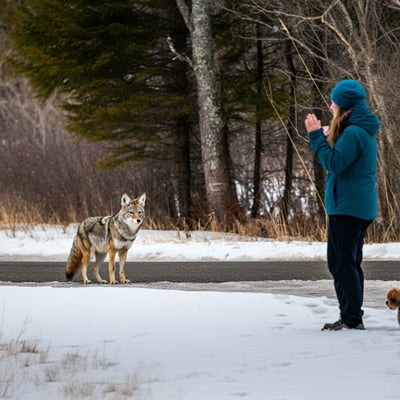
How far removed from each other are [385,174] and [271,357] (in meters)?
11.5

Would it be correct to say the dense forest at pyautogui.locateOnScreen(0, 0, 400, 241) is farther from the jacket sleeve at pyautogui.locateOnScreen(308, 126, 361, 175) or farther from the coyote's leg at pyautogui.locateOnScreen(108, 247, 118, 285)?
the jacket sleeve at pyautogui.locateOnScreen(308, 126, 361, 175)

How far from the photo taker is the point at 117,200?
23953 millimetres

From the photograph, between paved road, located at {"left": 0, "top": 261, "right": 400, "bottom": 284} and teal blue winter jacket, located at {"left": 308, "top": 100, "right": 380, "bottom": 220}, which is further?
paved road, located at {"left": 0, "top": 261, "right": 400, "bottom": 284}

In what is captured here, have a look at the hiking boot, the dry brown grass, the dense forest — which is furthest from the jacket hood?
the dense forest

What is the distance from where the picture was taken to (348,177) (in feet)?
24.8

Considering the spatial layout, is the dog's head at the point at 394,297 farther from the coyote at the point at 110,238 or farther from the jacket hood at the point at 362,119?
the coyote at the point at 110,238

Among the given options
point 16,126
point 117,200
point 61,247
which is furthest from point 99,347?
point 16,126

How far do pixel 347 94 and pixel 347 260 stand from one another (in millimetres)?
1292

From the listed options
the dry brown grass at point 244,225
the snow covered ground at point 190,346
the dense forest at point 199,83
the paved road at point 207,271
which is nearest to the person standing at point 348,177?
the snow covered ground at point 190,346

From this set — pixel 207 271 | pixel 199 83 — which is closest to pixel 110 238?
pixel 207 271

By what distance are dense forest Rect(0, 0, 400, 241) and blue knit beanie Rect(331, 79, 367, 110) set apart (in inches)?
407

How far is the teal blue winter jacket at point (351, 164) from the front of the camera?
7.46 meters

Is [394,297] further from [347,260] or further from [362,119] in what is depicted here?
[362,119]

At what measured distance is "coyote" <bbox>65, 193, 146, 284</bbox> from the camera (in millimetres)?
12172
